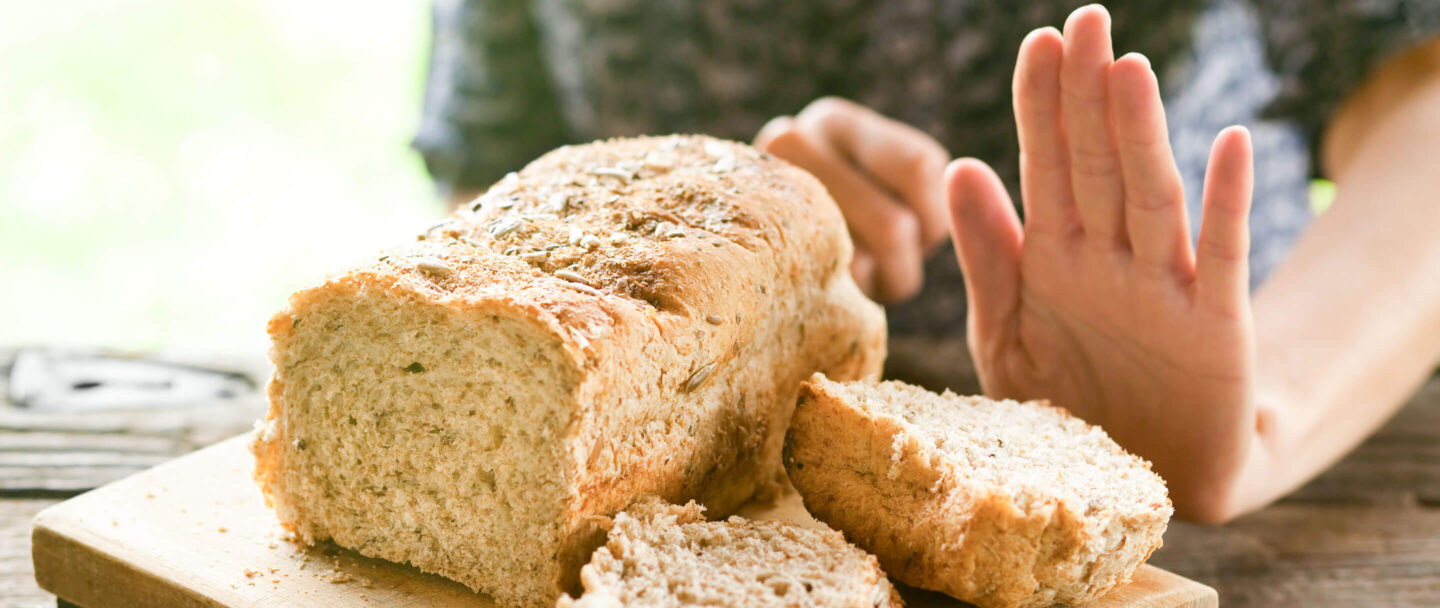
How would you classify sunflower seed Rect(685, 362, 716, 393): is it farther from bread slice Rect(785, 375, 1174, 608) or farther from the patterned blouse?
the patterned blouse

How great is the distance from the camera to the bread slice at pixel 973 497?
144 cm

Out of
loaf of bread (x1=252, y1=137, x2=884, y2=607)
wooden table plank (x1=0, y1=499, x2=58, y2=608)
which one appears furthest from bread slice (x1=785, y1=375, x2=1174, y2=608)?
wooden table plank (x1=0, y1=499, x2=58, y2=608)

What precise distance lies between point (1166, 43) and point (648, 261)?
2.40m

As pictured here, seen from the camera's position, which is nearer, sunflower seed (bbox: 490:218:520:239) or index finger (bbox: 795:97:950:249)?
sunflower seed (bbox: 490:218:520:239)

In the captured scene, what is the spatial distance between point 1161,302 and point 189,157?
576cm

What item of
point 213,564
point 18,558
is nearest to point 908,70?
point 213,564

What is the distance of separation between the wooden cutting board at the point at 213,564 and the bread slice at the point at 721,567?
0.24 meters

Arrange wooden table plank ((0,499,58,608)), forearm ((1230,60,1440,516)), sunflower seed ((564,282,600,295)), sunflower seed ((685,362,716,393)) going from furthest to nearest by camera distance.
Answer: forearm ((1230,60,1440,516)) → wooden table plank ((0,499,58,608)) → sunflower seed ((685,362,716,393)) → sunflower seed ((564,282,600,295))

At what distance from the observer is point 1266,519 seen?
2471 millimetres

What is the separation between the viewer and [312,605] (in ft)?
5.14

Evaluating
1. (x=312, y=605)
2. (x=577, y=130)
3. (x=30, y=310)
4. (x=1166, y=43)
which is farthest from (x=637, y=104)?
(x=30, y=310)

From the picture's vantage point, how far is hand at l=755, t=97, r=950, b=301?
2811 millimetres

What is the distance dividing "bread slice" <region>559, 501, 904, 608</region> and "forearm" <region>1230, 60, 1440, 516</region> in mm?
1465

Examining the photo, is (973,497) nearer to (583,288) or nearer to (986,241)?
(583,288)
